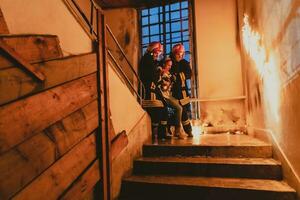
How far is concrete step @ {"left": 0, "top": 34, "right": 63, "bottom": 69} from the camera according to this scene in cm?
156

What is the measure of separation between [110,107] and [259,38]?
2.42m

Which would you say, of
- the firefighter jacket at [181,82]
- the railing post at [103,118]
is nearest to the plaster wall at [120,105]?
the railing post at [103,118]

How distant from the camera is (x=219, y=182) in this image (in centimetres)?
278

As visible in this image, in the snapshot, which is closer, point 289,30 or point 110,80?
point 289,30

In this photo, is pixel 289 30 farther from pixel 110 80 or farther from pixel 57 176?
pixel 57 176

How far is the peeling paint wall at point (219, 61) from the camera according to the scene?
5984mm

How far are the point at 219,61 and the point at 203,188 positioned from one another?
4.15m

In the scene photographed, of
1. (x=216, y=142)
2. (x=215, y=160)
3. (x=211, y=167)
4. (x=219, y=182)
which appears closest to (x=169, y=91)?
(x=216, y=142)

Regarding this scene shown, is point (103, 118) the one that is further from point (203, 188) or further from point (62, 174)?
point (203, 188)

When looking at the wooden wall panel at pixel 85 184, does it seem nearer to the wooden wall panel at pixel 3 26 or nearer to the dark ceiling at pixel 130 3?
the wooden wall panel at pixel 3 26

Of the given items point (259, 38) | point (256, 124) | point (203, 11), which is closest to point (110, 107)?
point (259, 38)

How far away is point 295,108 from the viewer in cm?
227

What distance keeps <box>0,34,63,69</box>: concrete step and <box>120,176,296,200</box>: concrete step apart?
183 centimetres

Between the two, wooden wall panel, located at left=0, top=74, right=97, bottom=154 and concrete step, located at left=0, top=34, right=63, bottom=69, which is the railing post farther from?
concrete step, located at left=0, top=34, right=63, bottom=69
